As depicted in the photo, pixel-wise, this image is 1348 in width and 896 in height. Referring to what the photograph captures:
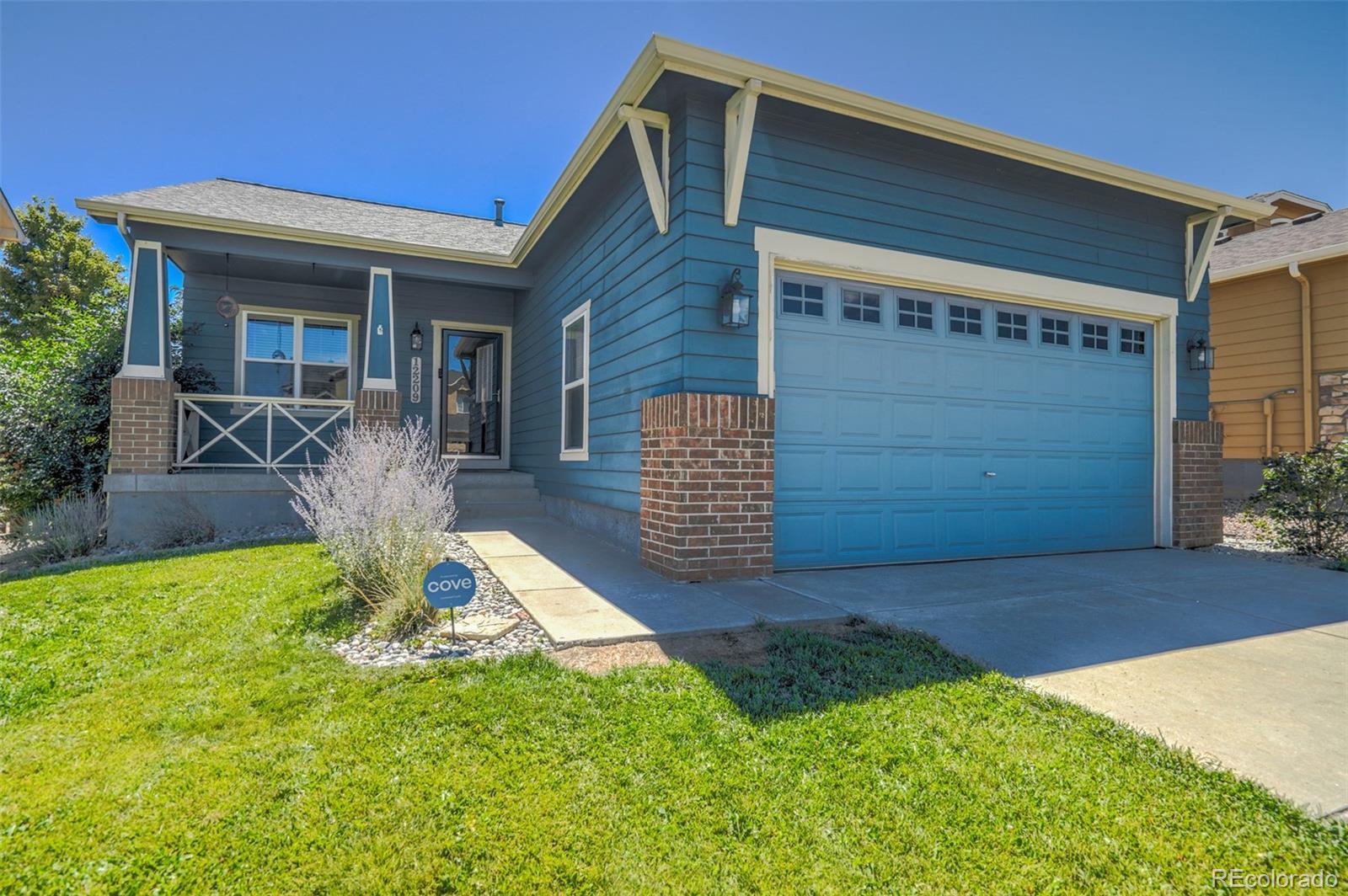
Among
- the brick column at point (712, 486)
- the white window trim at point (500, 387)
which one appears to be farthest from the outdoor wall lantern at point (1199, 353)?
the white window trim at point (500, 387)

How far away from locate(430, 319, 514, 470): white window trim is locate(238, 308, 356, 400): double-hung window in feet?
3.74

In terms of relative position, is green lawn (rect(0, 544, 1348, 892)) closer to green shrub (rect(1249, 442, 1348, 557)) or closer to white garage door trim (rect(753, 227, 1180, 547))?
white garage door trim (rect(753, 227, 1180, 547))

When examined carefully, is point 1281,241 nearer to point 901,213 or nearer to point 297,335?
point 901,213

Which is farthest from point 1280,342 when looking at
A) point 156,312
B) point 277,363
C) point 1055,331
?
point 156,312

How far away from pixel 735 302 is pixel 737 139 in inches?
44.0

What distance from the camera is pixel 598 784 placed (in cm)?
196

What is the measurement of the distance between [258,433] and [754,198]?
24.5 ft

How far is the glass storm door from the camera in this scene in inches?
389

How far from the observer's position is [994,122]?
17.3ft

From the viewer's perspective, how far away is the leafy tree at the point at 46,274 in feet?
56.2

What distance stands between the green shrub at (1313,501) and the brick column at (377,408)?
9301 mm

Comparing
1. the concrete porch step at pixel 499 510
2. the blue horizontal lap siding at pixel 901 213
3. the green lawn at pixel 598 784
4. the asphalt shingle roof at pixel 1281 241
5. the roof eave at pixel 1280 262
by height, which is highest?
the asphalt shingle roof at pixel 1281 241

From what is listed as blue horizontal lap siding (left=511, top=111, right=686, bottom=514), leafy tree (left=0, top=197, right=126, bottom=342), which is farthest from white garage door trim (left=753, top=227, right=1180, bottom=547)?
leafy tree (left=0, top=197, right=126, bottom=342)

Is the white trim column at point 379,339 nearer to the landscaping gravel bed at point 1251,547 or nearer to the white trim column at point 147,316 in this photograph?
the white trim column at point 147,316
